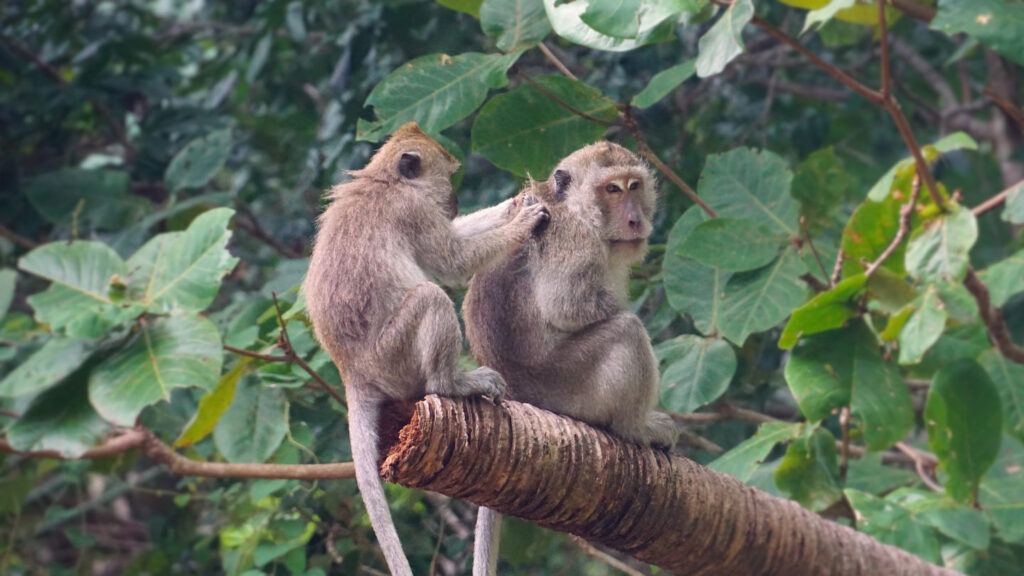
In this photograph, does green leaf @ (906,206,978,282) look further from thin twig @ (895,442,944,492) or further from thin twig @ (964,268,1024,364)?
thin twig @ (895,442,944,492)

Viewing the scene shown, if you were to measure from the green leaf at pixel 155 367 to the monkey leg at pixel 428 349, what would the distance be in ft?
3.48

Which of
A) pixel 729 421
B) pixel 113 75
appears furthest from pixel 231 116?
pixel 729 421

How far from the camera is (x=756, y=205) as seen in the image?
5035mm

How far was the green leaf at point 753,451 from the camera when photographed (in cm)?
457

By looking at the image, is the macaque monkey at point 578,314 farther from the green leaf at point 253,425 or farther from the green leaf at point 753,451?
the green leaf at point 253,425

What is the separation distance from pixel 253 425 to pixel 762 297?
226 cm

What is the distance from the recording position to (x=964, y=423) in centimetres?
465

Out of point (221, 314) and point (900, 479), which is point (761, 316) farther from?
point (221, 314)

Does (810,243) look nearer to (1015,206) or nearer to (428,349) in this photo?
(1015,206)

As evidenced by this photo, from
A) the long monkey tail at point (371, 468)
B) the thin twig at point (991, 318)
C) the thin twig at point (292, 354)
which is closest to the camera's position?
the long monkey tail at point (371, 468)

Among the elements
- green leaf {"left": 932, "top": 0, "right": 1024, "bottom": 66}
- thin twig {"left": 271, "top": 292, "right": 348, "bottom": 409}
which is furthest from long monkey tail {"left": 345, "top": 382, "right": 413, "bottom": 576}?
green leaf {"left": 932, "top": 0, "right": 1024, "bottom": 66}

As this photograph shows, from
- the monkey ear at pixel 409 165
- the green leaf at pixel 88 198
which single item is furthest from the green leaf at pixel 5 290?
the monkey ear at pixel 409 165

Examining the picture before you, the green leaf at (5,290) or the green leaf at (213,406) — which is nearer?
the green leaf at (213,406)

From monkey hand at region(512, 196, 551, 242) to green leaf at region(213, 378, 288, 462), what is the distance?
4.75 feet
